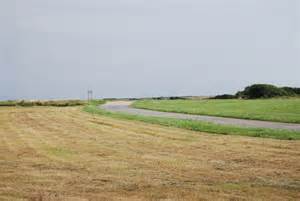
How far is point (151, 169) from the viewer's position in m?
11.6

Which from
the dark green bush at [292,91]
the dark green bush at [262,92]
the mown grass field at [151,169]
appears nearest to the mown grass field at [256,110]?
the mown grass field at [151,169]

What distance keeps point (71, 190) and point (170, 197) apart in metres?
2.09

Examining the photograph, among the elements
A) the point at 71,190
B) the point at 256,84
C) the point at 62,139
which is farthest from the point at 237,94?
the point at 71,190

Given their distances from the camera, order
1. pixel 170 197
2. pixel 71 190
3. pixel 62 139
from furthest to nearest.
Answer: pixel 62 139
pixel 71 190
pixel 170 197

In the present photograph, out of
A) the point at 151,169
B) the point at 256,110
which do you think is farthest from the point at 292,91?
the point at 151,169

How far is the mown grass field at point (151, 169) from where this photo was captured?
29.2 ft

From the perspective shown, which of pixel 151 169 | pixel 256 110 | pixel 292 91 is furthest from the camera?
pixel 292 91

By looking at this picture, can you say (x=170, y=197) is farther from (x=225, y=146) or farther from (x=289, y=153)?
(x=225, y=146)

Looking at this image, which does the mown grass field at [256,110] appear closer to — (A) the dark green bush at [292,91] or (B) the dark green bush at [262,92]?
(B) the dark green bush at [262,92]

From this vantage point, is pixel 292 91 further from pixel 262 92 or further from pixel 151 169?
pixel 151 169

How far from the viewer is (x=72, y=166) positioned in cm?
1220

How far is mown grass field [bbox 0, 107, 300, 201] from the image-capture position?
8.90 metres

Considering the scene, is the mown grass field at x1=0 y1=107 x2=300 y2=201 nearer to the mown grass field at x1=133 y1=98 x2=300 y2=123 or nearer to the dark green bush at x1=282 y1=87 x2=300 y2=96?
the mown grass field at x1=133 y1=98 x2=300 y2=123

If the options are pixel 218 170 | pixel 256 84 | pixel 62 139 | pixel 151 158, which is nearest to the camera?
pixel 218 170
